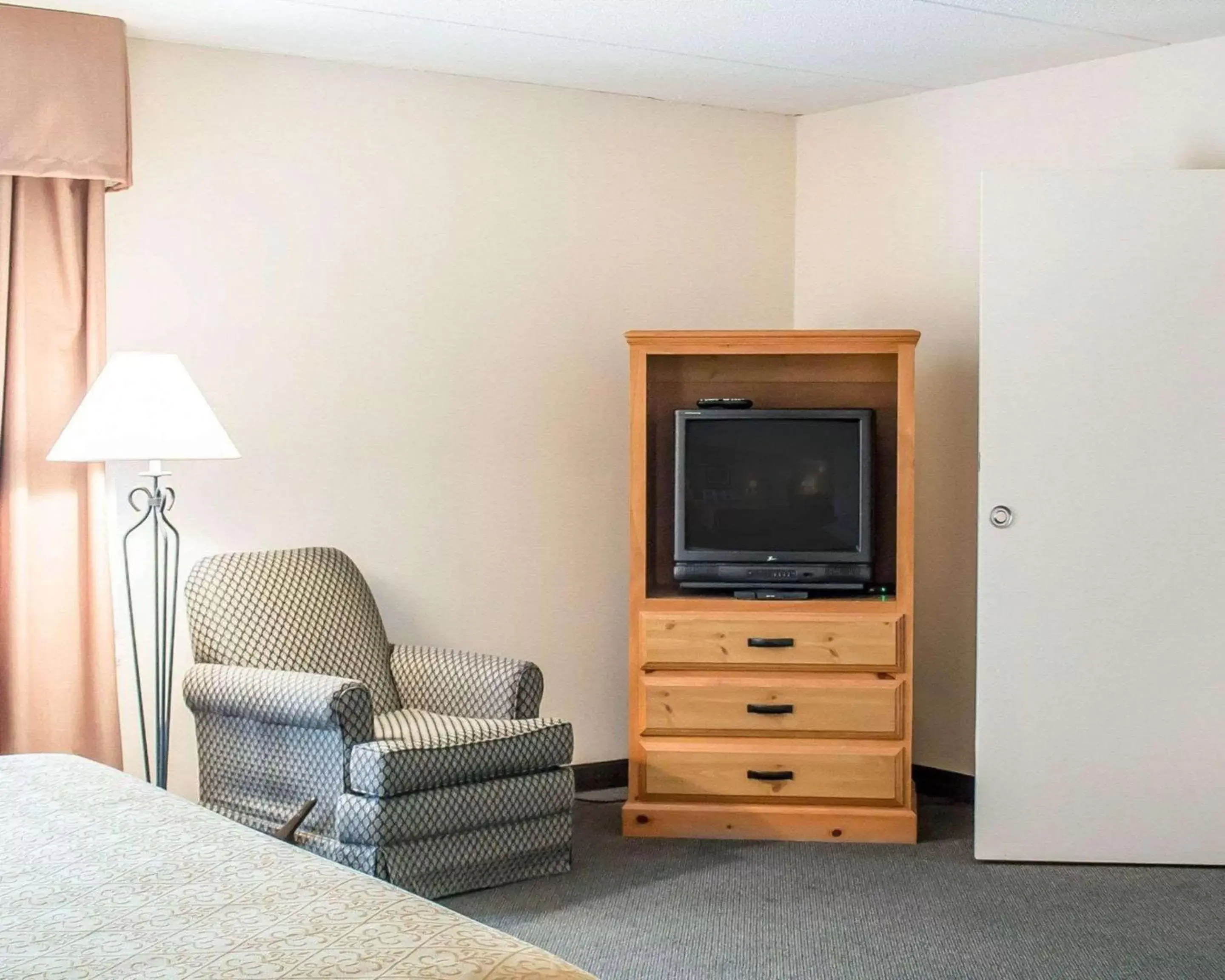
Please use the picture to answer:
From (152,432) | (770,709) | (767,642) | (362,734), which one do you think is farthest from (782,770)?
(152,432)

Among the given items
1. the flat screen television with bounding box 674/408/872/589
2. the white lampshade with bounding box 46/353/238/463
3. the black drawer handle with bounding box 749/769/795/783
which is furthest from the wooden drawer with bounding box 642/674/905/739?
the white lampshade with bounding box 46/353/238/463

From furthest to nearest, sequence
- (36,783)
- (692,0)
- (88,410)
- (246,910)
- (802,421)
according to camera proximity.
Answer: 1. (802,421)
2. (692,0)
3. (88,410)
4. (36,783)
5. (246,910)

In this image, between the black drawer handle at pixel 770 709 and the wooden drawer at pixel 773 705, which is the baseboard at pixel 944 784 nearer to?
the wooden drawer at pixel 773 705

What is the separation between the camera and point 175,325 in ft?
13.6

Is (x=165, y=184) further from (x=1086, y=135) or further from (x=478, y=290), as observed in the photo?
(x=1086, y=135)

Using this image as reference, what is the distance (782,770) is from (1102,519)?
121 cm

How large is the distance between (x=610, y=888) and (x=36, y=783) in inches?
71.8

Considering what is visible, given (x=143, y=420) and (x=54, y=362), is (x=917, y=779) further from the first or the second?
(x=54, y=362)

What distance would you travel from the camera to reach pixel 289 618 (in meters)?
4.02

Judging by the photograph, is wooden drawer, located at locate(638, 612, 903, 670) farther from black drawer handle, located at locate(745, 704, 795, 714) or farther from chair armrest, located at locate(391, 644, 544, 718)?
chair armrest, located at locate(391, 644, 544, 718)

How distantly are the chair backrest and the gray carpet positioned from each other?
0.82m

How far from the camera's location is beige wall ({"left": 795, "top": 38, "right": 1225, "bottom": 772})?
4.48 meters

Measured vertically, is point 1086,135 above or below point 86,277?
above

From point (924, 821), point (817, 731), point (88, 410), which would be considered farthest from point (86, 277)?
point (924, 821)
